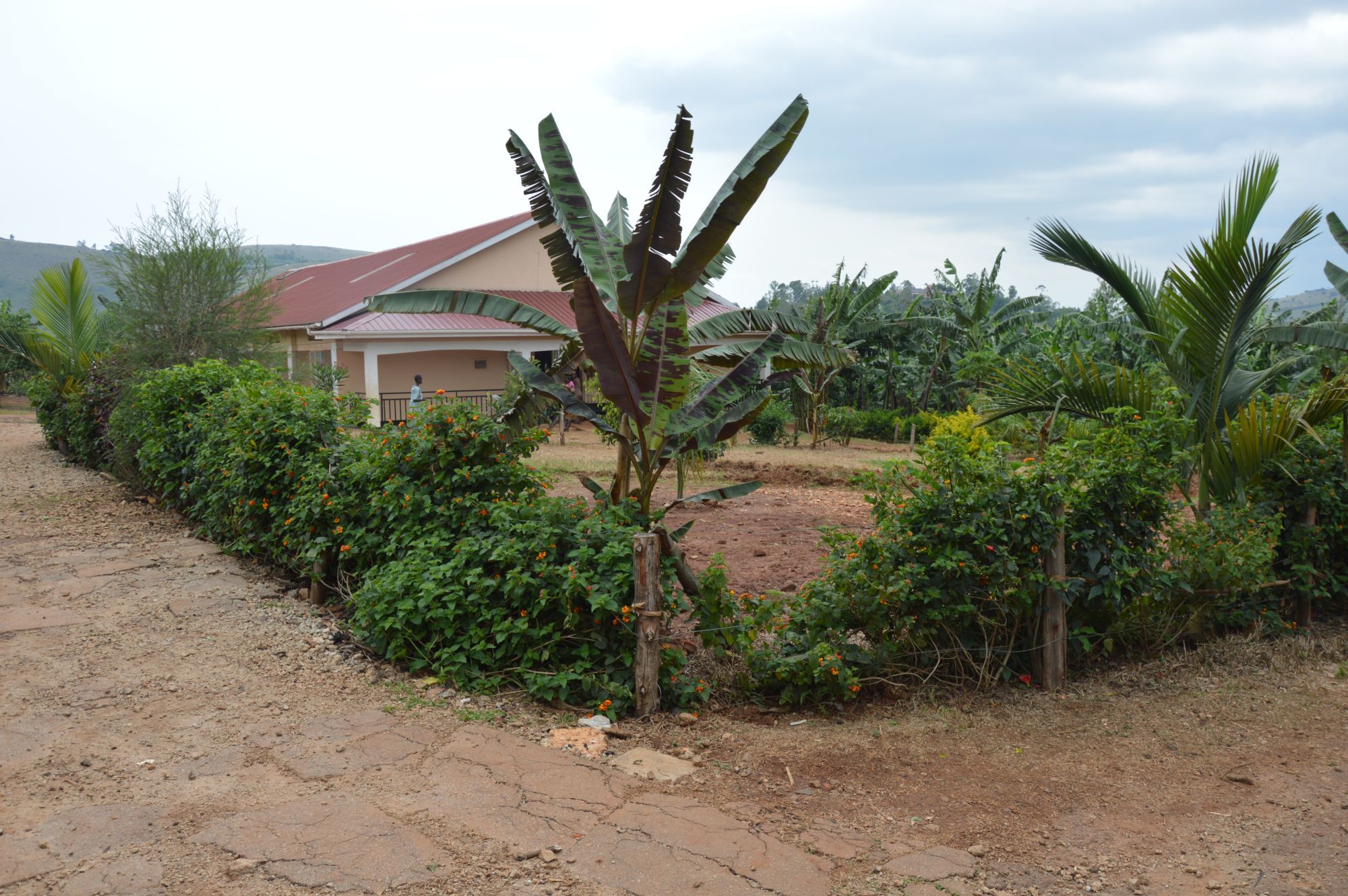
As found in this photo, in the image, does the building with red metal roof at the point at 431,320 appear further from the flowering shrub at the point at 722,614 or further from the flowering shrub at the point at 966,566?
the flowering shrub at the point at 966,566

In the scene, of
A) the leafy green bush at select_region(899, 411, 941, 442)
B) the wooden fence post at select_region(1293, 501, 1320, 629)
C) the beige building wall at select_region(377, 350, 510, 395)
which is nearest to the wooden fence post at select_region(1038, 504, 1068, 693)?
the wooden fence post at select_region(1293, 501, 1320, 629)

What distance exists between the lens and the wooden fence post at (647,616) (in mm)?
4797

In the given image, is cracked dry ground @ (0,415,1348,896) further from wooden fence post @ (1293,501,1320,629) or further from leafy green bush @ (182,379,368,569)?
leafy green bush @ (182,379,368,569)

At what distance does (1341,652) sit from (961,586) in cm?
291

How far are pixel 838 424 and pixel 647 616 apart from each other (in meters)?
20.3

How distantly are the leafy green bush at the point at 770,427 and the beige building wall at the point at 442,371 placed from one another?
23.0 ft

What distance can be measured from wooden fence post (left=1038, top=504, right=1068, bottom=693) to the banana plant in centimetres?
184

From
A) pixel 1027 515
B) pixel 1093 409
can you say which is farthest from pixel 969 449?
pixel 1093 409

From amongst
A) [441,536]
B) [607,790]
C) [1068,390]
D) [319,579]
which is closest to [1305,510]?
[1068,390]

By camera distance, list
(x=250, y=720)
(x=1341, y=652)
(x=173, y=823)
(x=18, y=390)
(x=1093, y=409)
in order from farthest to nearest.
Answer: (x=18, y=390)
(x=1093, y=409)
(x=1341, y=652)
(x=250, y=720)
(x=173, y=823)

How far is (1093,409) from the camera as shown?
6430 mm

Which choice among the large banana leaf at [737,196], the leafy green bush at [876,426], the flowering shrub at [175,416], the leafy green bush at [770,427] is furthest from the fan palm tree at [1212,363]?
the leafy green bush at [876,426]

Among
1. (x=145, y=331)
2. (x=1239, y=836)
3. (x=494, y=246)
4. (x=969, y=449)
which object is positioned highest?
(x=494, y=246)

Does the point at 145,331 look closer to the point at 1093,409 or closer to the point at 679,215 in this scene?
the point at 679,215
